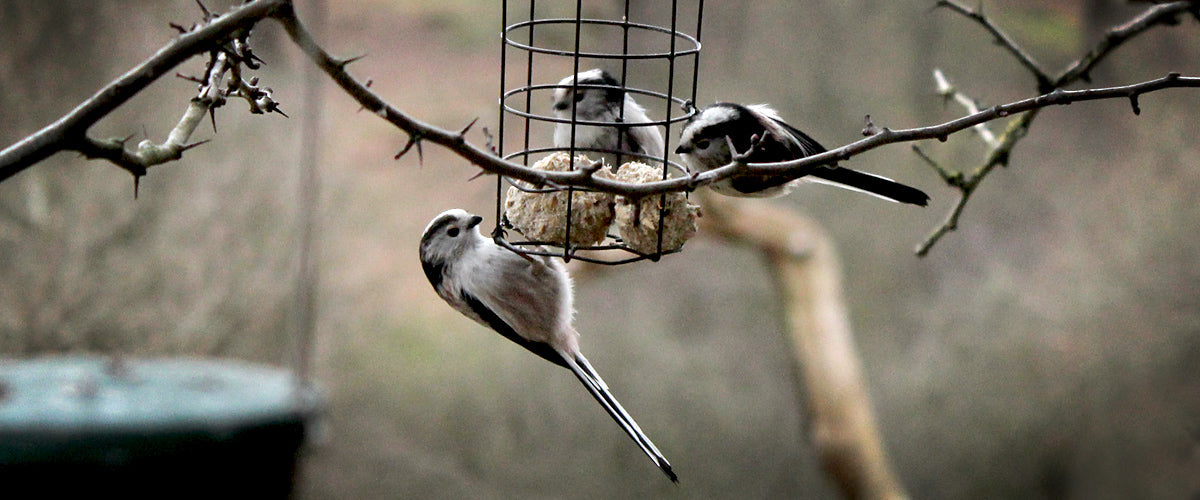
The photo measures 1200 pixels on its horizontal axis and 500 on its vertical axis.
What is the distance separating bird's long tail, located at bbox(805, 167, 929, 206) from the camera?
205 cm

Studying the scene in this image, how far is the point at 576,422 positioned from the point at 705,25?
2.09m

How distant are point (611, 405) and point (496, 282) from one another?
1.14 feet

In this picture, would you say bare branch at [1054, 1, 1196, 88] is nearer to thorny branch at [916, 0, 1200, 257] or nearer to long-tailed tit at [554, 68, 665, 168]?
thorny branch at [916, 0, 1200, 257]

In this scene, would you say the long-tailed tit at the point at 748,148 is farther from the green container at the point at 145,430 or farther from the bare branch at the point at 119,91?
the green container at the point at 145,430

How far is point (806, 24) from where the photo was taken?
5180mm

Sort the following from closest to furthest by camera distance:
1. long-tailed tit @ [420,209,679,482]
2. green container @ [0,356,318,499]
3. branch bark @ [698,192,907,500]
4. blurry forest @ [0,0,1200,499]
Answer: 1. long-tailed tit @ [420,209,679,482]
2. green container @ [0,356,318,499]
3. branch bark @ [698,192,907,500]
4. blurry forest @ [0,0,1200,499]

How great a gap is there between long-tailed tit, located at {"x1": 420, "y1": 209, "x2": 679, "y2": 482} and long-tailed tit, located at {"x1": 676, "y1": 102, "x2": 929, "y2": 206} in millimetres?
379

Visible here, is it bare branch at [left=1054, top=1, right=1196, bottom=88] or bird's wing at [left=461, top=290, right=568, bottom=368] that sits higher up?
bare branch at [left=1054, top=1, right=1196, bottom=88]

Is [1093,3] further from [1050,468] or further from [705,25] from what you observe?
[1050,468]

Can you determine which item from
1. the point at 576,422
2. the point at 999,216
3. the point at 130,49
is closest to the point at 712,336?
the point at 576,422

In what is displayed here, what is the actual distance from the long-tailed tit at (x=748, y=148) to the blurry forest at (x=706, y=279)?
2669 mm

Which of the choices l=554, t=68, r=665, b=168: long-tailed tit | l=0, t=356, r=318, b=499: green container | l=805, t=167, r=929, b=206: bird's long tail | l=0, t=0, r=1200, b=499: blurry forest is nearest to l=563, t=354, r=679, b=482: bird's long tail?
l=554, t=68, r=665, b=168: long-tailed tit

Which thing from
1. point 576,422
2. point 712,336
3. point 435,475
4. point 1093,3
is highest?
point 1093,3

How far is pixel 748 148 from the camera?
214 centimetres
